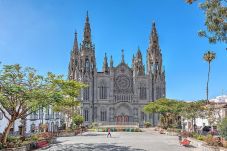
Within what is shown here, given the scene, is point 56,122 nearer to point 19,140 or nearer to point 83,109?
point 83,109

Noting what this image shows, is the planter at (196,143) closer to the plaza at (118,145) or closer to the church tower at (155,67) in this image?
the plaza at (118,145)

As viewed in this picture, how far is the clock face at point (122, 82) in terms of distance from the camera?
10112cm

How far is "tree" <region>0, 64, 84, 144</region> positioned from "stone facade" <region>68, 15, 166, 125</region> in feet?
206

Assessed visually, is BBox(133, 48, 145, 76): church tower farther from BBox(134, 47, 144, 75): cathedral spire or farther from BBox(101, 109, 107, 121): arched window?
BBox(101, 109, 107, 121): arched window

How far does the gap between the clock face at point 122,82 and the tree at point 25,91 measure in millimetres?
65384

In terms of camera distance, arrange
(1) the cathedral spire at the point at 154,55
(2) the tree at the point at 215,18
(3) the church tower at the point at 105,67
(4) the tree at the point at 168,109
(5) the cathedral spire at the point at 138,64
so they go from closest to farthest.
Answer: (2) the tree at the point at 215,18, (4) the tree at the point at 168,109, (1) the cathedral spire at the point at 154,55, (5) the cathedral spire at the point at 138,64, (3) the church tower at the point at 105,67

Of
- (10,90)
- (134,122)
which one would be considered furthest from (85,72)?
(10,90)

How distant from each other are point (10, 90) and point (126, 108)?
72.5 metres

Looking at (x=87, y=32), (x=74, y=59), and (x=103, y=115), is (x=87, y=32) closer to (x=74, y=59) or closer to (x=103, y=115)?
(x=74, y=59)

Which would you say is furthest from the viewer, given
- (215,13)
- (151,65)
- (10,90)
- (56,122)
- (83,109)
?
(151,65)

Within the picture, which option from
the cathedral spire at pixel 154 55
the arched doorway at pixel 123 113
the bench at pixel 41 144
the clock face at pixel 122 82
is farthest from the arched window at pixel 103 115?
the bench at pixel 41 144

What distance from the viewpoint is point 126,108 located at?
327ft

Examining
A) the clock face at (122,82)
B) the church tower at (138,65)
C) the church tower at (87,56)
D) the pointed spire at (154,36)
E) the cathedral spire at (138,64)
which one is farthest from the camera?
the pointed spire at (154,36)

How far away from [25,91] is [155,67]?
75910mm
